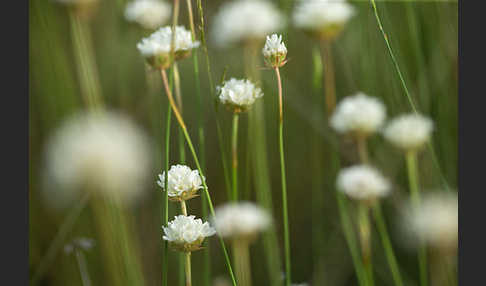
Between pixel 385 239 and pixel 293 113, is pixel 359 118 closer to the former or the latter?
pixel 385 239

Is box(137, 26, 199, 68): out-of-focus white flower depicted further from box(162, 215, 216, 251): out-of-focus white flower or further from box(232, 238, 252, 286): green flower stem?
box(232, 238, 252, 286): green flower stem

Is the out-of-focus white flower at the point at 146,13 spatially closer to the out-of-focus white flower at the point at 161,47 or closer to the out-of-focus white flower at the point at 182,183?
the out-of-focus white flower at the point at 161,47

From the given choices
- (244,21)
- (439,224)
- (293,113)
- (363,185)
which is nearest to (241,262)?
(363,185)

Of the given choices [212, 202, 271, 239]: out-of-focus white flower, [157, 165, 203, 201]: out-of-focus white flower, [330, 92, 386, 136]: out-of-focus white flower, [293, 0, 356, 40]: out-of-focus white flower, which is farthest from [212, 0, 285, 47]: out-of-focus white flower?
[157, 165, 203, 201]: out-of-focus white flower

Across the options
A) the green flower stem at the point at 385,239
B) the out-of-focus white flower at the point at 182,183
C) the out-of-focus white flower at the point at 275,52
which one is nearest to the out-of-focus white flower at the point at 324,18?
the green flower stem at the point at 385,239

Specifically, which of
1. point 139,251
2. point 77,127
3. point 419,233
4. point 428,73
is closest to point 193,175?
point 77,127

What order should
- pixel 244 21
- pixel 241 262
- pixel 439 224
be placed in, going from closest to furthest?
pixel 241 262, pixel 439 224, pixel 244 21

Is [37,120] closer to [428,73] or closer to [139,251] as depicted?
[139,251]
